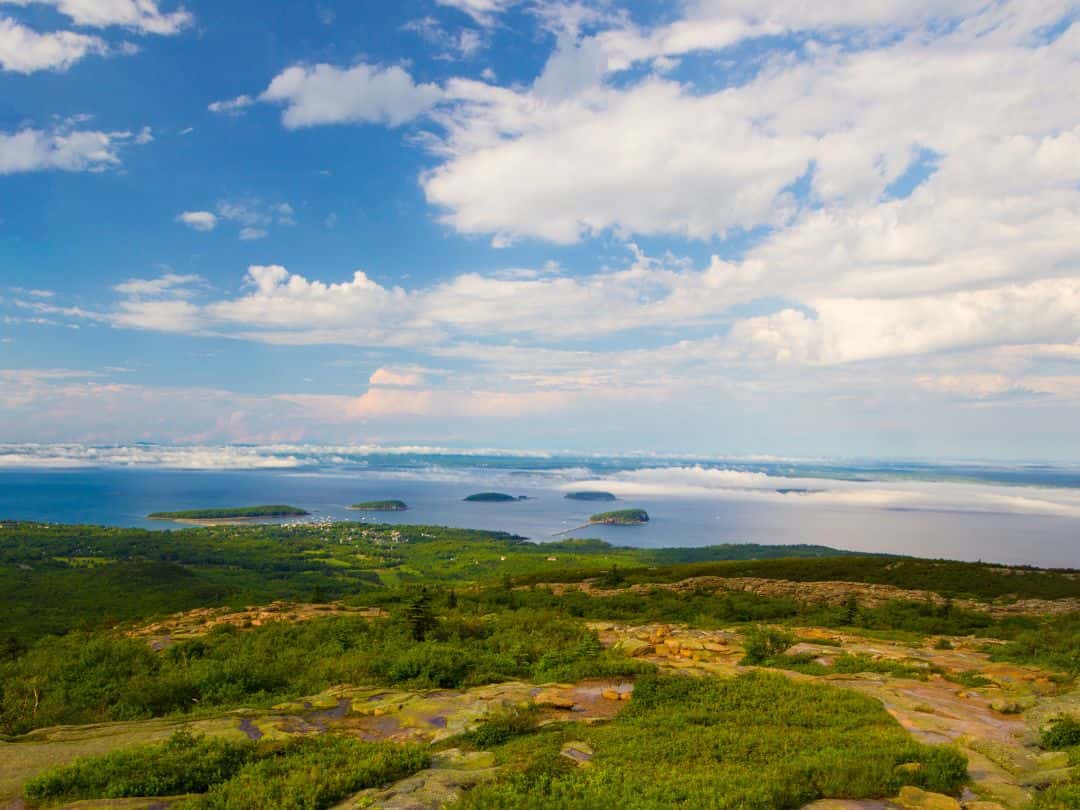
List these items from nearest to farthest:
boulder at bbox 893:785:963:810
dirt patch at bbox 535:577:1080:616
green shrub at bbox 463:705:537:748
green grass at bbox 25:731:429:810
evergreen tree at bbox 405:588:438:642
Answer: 1. boulder at bbox 893:785:963:810
2. green grass at bbox 25:731:429:810
3. green shrub at bbox 463:705:537:748
4. evergreen tree at bbox 405:588:438:642
5. dirt patch at bbox 535:577:1080:616

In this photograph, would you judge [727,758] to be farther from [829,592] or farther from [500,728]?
[829,592]

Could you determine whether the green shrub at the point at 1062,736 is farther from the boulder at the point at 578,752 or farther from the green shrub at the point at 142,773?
the green shrub at the point at 142,773

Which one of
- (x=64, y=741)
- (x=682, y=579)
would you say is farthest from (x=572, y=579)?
(x=64, y=741)

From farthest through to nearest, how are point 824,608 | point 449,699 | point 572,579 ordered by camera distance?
point 572,579 → point 824,608 → point 449,699

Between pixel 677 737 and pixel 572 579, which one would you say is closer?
pixel 677 737

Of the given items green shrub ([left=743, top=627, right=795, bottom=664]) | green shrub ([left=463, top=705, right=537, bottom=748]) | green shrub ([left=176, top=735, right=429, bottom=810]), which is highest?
green shrub ([left=176, top=735, right=429, bottom=810])

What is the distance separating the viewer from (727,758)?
11266 mm

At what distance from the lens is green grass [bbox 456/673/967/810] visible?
30.3 ft

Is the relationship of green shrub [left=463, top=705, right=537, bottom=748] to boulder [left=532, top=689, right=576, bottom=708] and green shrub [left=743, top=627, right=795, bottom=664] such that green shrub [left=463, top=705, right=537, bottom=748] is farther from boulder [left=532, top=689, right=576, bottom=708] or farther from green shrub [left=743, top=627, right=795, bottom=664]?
green shrub [left=743, top=627, right=795, bottom=664]

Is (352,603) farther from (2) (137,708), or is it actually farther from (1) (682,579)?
(1) (682,579)

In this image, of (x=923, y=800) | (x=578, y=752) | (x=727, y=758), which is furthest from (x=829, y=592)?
(x=578, y=752)

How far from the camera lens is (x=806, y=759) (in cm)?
1072

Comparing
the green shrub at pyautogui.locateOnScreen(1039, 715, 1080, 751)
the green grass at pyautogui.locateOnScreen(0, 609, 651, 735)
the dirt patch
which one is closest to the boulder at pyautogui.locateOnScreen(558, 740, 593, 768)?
the green grass at pyautogui.locateOnScreen(0, 609, 651, 735)

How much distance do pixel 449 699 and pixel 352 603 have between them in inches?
1152
